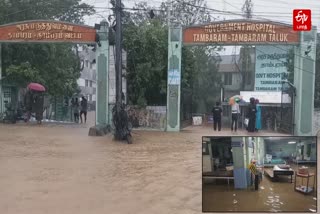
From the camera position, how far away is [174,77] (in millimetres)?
21250

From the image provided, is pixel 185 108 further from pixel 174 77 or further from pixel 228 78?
pixel 228 78

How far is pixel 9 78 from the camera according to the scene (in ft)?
79.8

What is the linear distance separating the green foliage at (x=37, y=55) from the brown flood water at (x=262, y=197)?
20.3 metres

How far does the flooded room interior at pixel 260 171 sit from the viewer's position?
9.70 feet

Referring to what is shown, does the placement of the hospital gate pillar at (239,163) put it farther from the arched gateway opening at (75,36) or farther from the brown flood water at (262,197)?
the arched gateway opening at (75,36)

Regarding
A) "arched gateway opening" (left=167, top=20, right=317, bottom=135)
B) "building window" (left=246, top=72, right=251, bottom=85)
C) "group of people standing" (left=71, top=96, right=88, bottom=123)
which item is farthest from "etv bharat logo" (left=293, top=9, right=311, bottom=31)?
"building window" (left=246, top=72, right=251, bottom=85)

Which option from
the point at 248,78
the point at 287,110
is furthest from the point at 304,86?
the point at 248,78

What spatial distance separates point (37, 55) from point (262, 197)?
1009 inches

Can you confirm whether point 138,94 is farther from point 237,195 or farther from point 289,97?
point 237,195

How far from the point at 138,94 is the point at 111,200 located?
17.1 m

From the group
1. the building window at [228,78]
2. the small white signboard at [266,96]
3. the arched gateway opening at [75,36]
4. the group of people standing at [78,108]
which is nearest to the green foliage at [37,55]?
the arched gateway opening at [75,36]

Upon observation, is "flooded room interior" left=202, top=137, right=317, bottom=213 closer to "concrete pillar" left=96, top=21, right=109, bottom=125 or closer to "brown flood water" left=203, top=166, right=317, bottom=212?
"brown flood water" left=203, top=166, right=317, bottom=212

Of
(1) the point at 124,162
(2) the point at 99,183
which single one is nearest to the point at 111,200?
(2) the point at 99,183

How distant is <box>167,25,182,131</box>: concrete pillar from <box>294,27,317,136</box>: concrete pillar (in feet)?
17.8
